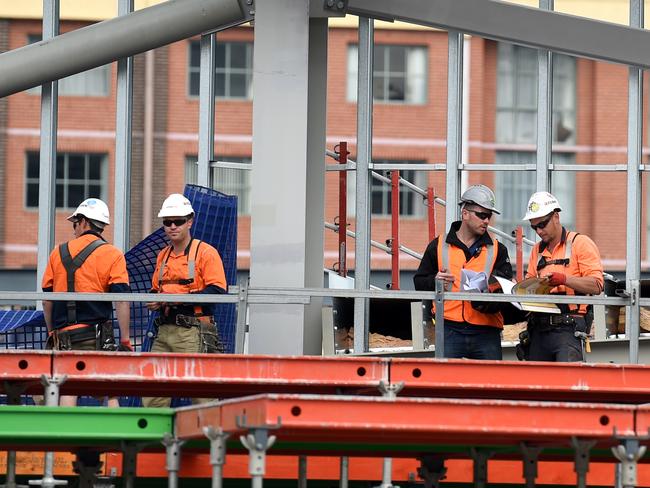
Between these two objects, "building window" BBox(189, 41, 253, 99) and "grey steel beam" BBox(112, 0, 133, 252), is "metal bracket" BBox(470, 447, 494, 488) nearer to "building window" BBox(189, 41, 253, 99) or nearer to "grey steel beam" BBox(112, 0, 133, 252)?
"grey steel beam" BBox(112, 0, 133, 252)

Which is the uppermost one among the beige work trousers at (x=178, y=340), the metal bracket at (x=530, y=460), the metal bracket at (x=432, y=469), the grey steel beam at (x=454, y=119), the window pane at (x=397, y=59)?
the window pane at (x=397, y=59)

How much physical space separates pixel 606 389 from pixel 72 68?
7223 mm

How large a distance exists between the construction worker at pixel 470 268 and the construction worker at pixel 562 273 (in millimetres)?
288

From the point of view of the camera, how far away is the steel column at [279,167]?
14617mm

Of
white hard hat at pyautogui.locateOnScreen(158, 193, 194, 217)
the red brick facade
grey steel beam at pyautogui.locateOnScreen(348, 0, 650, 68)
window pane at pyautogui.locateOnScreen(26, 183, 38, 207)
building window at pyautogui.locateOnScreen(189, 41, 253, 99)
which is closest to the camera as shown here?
white hard hat at pyautogui.locateOnScreen(158, 193, 194, 217)

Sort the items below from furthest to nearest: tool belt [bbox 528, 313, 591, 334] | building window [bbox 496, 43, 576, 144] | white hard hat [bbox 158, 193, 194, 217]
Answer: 1. building window [bbox 496, 43, 576, 144]
2. white hard hat [bbox 158, 193, 194, 217]
3. tool belt [bbox 528, 313, 591, 334]

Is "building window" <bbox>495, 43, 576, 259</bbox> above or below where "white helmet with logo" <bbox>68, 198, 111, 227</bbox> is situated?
above

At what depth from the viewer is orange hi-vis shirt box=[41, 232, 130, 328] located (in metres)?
13.8

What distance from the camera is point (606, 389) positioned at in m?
11.0

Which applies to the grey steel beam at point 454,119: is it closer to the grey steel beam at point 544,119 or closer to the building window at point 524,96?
the grey steel beam at point 544,119

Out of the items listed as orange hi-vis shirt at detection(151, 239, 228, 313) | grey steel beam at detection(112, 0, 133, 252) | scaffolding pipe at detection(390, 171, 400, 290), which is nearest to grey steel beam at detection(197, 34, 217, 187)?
grey steel beam at detection(112, 0, 133, 252)

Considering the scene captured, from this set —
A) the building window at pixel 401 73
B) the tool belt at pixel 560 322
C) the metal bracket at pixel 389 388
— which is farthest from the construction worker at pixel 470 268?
the building window at pixel 401 73

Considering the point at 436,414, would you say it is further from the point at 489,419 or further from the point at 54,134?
the point at 54,134

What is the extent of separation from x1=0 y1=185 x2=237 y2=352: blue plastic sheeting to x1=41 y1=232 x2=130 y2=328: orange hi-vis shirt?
3.58 ft
